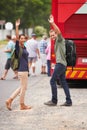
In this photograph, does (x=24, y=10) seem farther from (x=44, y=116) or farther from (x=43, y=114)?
(x=44, y=116)

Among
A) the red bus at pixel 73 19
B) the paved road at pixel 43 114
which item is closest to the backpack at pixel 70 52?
the paved road at pixel 43 114

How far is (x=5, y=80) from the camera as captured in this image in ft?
73.9

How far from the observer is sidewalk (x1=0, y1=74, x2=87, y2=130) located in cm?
1140

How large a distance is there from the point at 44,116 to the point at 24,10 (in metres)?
90.8

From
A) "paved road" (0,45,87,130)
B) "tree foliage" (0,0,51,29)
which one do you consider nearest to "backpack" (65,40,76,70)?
"paved road" (0,45,87,130)

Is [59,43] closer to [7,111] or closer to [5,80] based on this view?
[7,111]

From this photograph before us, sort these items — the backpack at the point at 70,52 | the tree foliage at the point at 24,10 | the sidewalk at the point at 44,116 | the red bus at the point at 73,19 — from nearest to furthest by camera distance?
the sidewalk at the point at 44,116
the backpack at the point at 70,52
the red bus at the point at 73,19
the tree foliage at the point at 24,10

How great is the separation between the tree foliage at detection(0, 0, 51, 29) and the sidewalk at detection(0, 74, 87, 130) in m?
75.8

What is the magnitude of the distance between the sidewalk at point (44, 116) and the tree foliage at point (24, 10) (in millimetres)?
75766

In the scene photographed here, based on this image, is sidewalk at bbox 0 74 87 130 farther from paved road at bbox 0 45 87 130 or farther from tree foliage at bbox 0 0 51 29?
tree foliage at bbox 0 0 51 29

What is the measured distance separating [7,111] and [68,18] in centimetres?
602

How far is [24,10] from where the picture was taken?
338 ft

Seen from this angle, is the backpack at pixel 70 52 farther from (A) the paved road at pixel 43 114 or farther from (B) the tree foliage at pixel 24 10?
(B) the tree foliage at pixel 24 10

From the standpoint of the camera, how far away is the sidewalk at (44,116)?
11398mm
